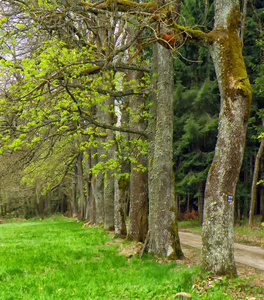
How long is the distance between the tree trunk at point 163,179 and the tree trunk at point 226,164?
2.27m

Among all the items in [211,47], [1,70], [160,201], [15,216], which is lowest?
[15,216]

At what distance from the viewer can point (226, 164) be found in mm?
6617

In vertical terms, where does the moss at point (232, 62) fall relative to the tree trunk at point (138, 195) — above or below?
above

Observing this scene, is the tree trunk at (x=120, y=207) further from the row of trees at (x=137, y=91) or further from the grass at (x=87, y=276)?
the grass at (x=87, y=276)

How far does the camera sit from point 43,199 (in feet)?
156

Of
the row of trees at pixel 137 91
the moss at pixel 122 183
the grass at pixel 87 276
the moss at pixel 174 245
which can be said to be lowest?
the grass at pixel 87 276

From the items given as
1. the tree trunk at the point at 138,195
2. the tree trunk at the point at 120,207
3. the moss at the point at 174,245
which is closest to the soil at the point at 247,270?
the moss at the point at 174,245

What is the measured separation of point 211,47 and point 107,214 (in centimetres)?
1136

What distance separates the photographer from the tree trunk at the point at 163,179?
8859 millimetres

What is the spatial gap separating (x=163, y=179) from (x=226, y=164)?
9.18ft

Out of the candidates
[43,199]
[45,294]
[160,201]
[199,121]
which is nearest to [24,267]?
[45,294]

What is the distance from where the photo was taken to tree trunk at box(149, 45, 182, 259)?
8859 mm

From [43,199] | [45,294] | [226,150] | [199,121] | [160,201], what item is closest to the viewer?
[45,294]

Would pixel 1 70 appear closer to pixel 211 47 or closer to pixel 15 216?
pixel 211 47
